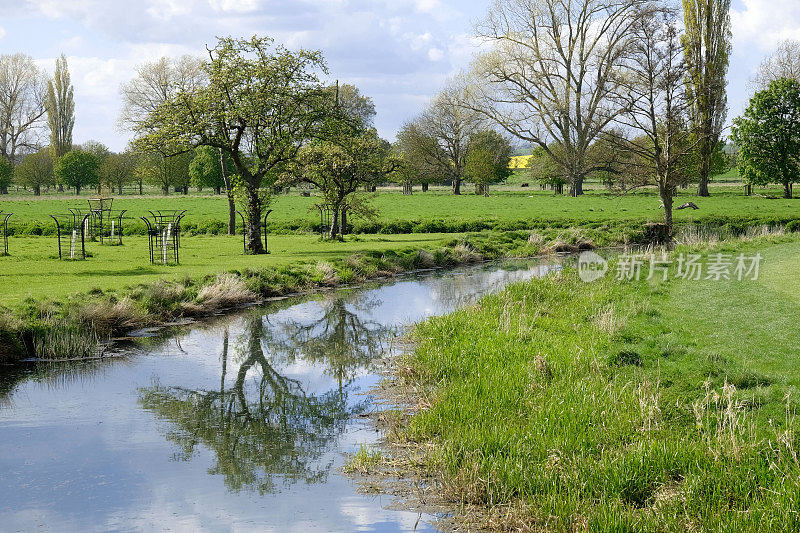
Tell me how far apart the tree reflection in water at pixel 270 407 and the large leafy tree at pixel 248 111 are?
465 inches

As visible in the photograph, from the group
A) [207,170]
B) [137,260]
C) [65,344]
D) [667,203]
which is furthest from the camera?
[207,170]

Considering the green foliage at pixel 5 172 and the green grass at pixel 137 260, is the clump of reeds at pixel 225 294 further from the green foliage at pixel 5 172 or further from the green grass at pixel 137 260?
the green foliage at pixel 5 172

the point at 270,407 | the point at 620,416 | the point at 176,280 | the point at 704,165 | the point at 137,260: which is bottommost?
the point at 270,407

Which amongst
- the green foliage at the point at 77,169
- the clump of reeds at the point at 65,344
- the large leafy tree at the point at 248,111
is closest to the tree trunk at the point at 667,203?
the large leafy tree at the point at 248,111

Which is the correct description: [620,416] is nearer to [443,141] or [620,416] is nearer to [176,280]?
[176,280]

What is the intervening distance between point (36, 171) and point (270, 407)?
89774 mm

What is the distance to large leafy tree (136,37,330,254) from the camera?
28531mm

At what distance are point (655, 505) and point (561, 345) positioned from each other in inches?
254

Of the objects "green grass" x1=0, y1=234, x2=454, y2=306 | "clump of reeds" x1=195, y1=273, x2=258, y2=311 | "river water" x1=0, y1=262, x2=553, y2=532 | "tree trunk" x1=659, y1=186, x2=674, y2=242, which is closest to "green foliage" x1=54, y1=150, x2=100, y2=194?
"green grass" x1=0, y1=234, x2=454, y2=306

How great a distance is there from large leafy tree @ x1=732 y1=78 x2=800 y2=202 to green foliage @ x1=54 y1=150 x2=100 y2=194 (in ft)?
238

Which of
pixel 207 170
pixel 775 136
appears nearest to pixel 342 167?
pixel 775 136

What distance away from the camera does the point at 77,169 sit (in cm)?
9025

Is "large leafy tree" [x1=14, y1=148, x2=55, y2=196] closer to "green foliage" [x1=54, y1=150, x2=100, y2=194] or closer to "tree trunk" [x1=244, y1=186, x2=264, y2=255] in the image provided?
"green foliage" [x1=54, y1=150, x2=100, y2=194]

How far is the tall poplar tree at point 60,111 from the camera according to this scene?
95.8 m
